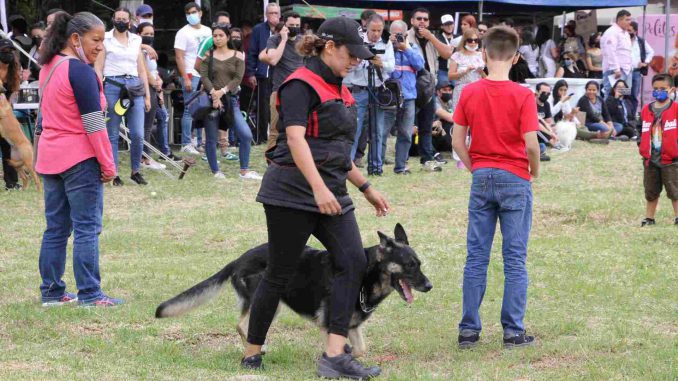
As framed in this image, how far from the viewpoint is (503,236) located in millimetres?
5785

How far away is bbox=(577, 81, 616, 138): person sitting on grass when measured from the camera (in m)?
18.0

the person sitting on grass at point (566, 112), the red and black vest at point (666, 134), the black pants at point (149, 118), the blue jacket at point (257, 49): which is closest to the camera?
the red and black vest at point (666, 134)

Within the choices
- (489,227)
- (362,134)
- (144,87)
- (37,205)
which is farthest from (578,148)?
(489,227)

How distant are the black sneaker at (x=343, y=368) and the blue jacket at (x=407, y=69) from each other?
28.4 feet

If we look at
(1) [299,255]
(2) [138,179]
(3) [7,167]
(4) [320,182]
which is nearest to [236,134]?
(2) [138,179]

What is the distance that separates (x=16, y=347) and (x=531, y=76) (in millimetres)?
15675

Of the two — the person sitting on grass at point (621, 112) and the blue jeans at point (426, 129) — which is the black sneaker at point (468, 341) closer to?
the blue jeans at point (426, 129)

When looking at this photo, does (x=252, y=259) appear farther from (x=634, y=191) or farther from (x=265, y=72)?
(x=265, y=72)

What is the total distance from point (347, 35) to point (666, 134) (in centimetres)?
606

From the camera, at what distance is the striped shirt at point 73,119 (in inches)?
249

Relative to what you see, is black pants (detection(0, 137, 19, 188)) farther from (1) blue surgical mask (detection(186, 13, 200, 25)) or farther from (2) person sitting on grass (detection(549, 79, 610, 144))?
(2) person sitting on grass (detection(549, 79, 610, 144))

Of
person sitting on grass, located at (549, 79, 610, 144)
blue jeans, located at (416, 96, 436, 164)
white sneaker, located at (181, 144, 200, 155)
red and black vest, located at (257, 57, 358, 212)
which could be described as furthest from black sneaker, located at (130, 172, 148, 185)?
person sitting on grass, located at (549, 79, 610, 144)

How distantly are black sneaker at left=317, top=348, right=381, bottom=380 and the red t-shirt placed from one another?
139 cm

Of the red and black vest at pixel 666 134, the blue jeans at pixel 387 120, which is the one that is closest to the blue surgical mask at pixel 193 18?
the blue jeans at pixel 387 120
